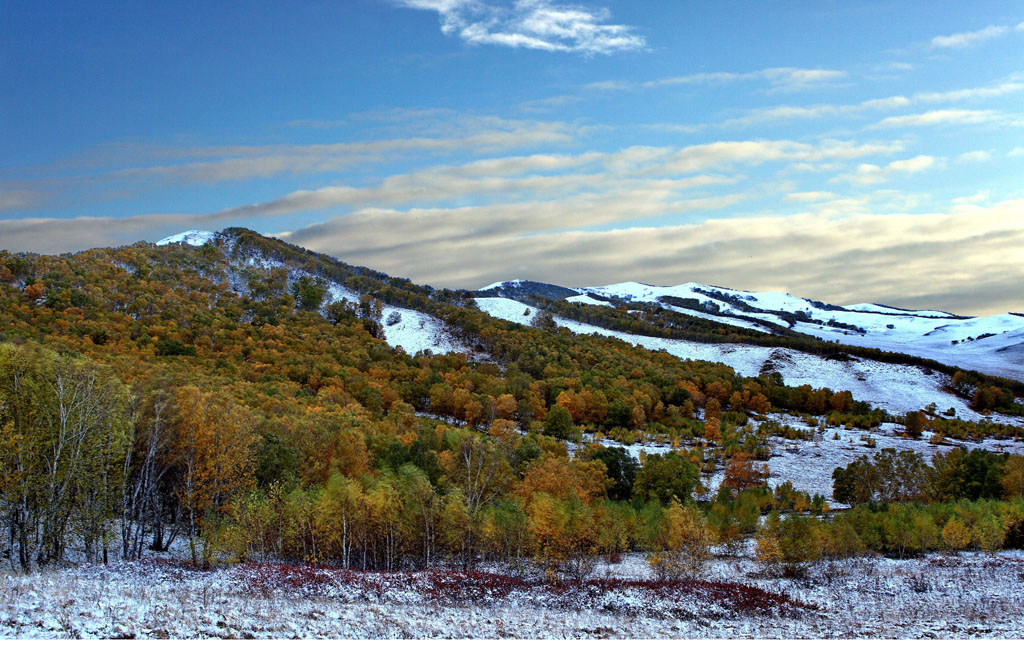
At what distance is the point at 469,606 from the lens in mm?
39375

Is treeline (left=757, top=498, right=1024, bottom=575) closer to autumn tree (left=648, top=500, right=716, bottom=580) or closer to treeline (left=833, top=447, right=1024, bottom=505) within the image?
autumn tree (left=648, top=500, right=716, bottom=580)

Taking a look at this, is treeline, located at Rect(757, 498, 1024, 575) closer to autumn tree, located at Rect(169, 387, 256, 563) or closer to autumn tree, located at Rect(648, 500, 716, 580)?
autumn tree, located at Rect(648, 500, 716, 580)

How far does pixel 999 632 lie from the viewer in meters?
40.2

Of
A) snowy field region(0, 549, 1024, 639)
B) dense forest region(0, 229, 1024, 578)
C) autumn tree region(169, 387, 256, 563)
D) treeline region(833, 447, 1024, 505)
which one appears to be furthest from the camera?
treeline region(833, 447, 1024, 505)

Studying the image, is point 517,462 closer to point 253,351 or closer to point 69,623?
point 69,623

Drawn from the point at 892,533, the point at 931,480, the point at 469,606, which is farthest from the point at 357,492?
the point at 931,480

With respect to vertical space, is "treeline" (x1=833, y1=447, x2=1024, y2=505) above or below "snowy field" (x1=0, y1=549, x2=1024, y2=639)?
below

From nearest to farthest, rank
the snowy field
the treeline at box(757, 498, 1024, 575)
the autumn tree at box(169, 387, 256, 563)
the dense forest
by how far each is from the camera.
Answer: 1. the snowy field
2. the dense forest
3. the autumn tree at box(169, 387, 256, 563)
4. the treeline at box(757, 498, 1024, 575)

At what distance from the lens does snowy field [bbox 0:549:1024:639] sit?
30.9 metres

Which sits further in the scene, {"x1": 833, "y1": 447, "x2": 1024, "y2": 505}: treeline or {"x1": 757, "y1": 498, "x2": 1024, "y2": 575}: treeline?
{"x1": 833, "y1": 447, "x2": 1024, "y2": 505}: treeline

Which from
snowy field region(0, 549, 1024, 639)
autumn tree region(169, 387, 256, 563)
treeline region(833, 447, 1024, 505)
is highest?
autumn tree region(169, 387, 256, 563)

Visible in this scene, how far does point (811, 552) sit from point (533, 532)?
2621cm

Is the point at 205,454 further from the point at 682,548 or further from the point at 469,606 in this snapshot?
the point at 682,548

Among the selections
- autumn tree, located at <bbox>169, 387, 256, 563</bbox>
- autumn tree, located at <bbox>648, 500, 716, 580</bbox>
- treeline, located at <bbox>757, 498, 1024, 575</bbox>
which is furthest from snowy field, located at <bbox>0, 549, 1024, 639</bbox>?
autumn tree, located at <bbox>169, 387, 256, 563</bbox>
